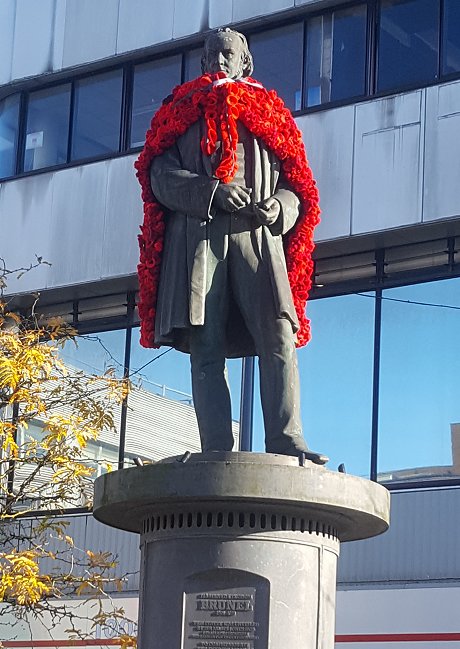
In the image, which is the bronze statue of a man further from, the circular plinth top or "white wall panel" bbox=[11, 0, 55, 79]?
"white wall panel" bbox=[11, 0, 55, 79]

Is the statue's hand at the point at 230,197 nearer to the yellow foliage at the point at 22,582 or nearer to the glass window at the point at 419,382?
the yellow foliage at the point at 22,582

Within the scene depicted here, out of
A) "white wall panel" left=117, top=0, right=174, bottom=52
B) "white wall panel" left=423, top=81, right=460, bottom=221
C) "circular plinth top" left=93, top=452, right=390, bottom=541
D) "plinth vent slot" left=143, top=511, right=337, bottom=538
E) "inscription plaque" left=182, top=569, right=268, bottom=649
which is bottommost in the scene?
"inscription plaque" left=182, top=569, right=268, bottom=649

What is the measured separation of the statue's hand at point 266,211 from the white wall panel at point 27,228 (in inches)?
610

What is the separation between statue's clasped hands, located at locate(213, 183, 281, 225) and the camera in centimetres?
896

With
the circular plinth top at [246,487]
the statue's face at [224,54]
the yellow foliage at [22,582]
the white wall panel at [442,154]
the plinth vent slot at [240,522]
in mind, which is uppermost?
the white wall panel at [442,154]

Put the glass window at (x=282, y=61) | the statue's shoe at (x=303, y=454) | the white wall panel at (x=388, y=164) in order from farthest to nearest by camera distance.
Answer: the glass window at (x=282, y=61)
the white wall panel at (x=388, y=164)
the statue's shoe at (x=303, y=454)

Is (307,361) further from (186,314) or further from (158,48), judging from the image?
(186,314)

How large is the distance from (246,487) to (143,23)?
1688 centimetres

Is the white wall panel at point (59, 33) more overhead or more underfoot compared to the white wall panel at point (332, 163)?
more overhead

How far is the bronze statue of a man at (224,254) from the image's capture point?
9.00 m

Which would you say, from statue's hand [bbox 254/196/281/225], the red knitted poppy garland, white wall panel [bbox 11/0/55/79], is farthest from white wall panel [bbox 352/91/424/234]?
statue's hand [bbox 254/196/281/225]

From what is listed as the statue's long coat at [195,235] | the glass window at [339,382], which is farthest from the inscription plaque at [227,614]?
the glass window at [339,382]

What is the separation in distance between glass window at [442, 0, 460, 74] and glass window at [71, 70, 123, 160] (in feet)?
18.4

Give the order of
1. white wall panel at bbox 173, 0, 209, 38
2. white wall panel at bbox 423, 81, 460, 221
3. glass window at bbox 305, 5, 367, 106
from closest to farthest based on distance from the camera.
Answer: white wall panel at bbox 423, 81, 460, 221 → glass window at bbox 305, 5, 367, 106 → white wall panel at bbox 173, 0, 209, 38
